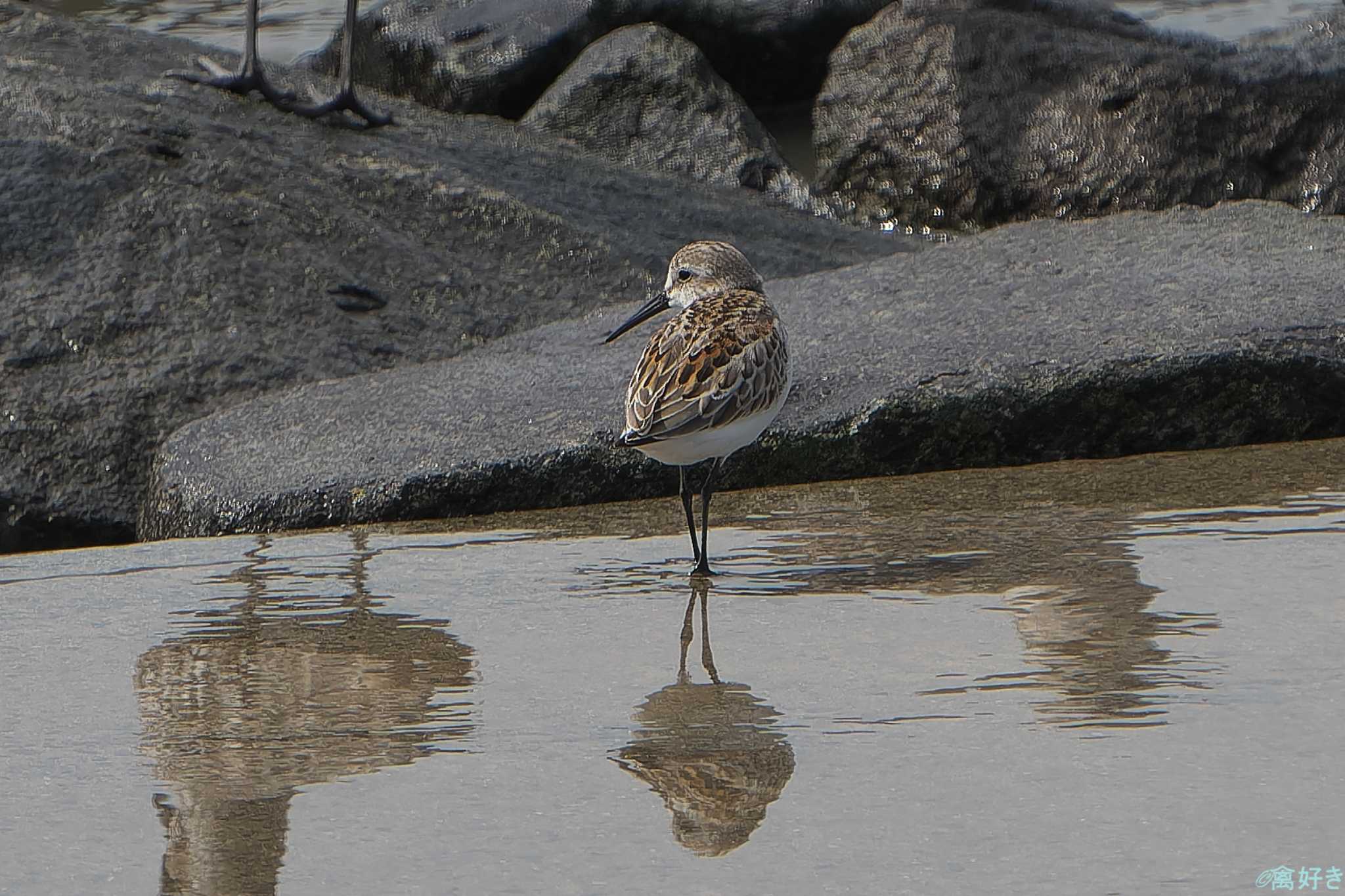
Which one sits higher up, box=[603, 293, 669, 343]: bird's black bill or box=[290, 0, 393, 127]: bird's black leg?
box=[290, 0, 393, 127]: bird's black leg

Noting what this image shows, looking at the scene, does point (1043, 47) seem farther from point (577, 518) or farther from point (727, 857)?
point (727, 857)

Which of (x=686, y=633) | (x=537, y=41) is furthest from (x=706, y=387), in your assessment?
(x=537, y=41)

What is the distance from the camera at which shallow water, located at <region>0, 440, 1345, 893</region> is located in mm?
2596

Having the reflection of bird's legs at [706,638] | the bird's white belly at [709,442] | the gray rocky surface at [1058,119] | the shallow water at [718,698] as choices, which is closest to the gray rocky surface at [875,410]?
the shallow water at [718,698]

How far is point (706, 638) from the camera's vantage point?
12.1 feet

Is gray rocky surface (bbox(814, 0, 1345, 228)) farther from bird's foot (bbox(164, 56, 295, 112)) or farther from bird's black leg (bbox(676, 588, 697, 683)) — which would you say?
bird's black leg (bbox(676, 588, 697, 683))

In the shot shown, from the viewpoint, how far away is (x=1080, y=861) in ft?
8.16

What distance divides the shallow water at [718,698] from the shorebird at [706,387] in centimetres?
28

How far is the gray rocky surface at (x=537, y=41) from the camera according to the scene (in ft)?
38.5

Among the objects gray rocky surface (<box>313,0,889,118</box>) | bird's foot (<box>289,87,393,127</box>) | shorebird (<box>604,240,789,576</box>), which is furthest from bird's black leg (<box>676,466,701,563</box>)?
gray rocky surface (<box>313,0,889,118</box>)

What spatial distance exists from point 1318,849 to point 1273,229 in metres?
4.03

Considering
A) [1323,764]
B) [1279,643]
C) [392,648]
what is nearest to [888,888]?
[1323,764]

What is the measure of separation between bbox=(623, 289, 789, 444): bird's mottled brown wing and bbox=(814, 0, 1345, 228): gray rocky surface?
17.9 feet

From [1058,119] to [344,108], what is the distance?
3.94 metres
